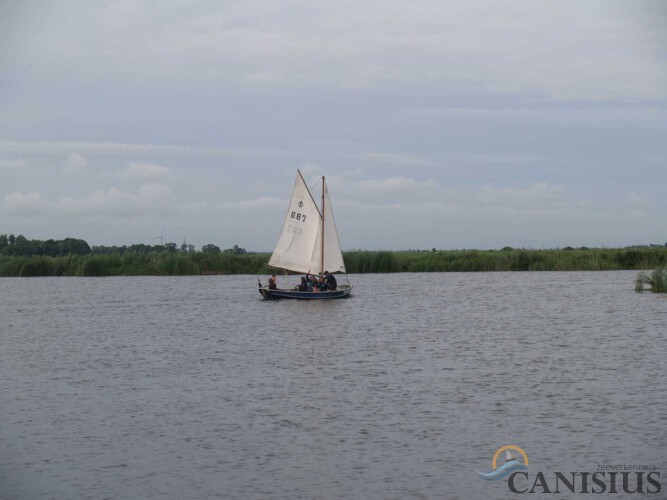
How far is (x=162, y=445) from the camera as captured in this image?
17219mm

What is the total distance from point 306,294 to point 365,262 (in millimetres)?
32543

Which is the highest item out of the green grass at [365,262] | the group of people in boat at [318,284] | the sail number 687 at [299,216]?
the sail number 687 at [299,216]

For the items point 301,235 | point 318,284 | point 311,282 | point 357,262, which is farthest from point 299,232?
point 357,262

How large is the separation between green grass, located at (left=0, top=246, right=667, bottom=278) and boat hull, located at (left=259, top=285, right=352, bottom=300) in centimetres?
2816

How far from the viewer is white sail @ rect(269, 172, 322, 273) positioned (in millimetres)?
53375

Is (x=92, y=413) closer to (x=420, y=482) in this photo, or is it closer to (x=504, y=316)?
(x=420, y=482)

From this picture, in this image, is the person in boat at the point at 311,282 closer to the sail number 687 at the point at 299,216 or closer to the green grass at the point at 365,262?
the sail number 687 at the point at 299,216

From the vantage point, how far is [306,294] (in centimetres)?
5281

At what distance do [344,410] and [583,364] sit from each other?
9928 mm

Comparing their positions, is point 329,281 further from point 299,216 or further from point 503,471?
point 503,471

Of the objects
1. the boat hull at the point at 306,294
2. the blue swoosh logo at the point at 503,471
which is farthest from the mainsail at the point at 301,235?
the blue swoosh logo at the point at 503,471

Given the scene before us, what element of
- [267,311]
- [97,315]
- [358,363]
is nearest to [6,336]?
[97,315]

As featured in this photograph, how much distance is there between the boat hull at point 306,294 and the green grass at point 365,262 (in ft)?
92.4

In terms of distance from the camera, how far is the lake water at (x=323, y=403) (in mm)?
15109
